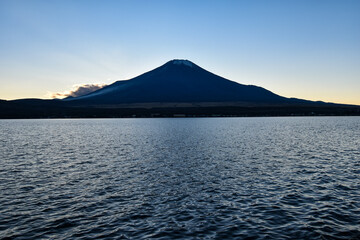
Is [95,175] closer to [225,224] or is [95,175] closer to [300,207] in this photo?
[225,224]

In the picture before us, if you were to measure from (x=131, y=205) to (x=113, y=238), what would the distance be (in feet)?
20.6

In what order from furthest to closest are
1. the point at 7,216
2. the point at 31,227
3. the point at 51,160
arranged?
the point at 51,160 < the point at 7,216 < the point at 31,227

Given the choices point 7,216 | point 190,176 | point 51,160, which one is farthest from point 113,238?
point 51,160

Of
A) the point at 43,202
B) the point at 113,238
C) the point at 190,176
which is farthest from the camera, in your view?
the point at 190,176

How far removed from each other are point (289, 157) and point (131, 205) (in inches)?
1342

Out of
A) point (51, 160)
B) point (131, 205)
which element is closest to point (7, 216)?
point (131, 205)

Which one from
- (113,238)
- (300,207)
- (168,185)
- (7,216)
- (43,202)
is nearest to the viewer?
(113,238)

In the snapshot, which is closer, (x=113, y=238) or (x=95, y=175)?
(x=113, y=238)

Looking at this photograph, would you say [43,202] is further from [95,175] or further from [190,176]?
[190,176]

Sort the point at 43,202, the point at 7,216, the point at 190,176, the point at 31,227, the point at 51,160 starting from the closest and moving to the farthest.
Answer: the point at 31,227 < the point at 7,216 < the point at 43,202 < the point at 190,176 < the point at 51,160

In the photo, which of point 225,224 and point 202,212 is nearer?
point 225,224

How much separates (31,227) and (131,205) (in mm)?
7736

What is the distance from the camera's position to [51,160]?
45.9 m

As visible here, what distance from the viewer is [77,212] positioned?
21.6m
